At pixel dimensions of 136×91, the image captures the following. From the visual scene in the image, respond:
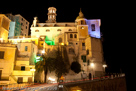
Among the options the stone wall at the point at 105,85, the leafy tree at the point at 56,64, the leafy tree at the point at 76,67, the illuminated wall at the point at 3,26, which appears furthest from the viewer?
the leafy tree at the point at 76,67

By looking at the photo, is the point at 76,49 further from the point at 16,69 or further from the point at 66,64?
the point at 16,69

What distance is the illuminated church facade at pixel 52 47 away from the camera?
31.0 metres

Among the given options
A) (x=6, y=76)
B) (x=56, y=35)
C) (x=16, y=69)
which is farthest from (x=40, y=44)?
(x=6, y=76)

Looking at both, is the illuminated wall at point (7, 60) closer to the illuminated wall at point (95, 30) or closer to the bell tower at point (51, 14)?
the illuminated wall at point (95, 30)

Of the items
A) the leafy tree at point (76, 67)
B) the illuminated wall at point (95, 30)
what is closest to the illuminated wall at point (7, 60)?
the leafy tree at point (76, 67)

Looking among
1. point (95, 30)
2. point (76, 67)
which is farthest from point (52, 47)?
point (95, 30)

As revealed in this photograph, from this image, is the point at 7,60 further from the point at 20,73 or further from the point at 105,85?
the point at 105,85

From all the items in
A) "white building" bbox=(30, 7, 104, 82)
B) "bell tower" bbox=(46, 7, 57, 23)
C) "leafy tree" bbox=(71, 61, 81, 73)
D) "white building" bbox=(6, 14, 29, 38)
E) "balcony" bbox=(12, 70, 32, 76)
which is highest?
"bell tower" bbox=(46, 7, 57, 23)

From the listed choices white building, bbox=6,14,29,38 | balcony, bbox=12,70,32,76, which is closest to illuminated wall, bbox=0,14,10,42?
white building, bbox=6,14,29,38

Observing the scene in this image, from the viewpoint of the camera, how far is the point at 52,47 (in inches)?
1747

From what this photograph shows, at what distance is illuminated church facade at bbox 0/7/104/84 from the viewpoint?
31.0 m

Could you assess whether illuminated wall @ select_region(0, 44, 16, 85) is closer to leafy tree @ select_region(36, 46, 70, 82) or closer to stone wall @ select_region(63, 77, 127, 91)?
leafy tree @ select_region(36, 46, 70, 82)

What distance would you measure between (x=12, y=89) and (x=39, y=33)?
112ft

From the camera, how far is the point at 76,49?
149ft
